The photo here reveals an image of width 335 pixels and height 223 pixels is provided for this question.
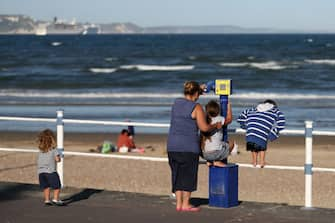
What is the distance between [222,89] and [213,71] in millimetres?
46410

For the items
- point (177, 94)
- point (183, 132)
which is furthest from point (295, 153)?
point (177, 94)

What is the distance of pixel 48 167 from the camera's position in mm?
9914

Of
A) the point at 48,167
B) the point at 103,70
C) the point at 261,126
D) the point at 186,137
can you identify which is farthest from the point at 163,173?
the point at 103,70

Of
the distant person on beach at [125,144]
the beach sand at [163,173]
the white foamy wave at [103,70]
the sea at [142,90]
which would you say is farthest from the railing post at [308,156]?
the white foamy wave at [103,70]

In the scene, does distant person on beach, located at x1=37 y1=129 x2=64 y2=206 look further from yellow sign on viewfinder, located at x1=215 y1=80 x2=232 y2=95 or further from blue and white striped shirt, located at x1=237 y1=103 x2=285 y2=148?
blue and white striped shirt, located at x1=237 y1=103 x2=285 y2=148

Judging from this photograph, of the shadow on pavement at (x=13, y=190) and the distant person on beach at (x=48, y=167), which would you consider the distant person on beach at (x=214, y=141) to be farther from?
the shadow on pavement at (x=13, y=190)

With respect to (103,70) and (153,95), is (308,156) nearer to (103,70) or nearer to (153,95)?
(153,95)

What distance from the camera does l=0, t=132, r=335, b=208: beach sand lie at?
13367mm

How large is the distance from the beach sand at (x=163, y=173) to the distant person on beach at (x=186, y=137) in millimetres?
3373

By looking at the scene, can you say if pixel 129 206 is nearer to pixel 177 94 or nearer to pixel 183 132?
pixel 183 132

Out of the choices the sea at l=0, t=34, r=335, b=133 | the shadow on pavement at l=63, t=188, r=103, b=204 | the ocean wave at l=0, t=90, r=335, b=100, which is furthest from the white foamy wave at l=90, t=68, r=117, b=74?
the shadow on pavement at l=63, t=188, r=103, b=204

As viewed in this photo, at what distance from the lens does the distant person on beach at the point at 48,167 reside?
9.83m

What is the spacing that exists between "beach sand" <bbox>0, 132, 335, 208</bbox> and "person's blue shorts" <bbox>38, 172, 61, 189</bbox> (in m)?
3.55

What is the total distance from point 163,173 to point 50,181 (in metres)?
5.63
